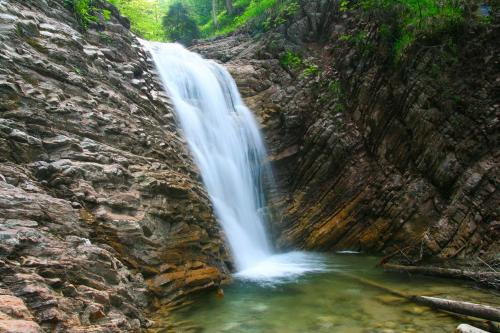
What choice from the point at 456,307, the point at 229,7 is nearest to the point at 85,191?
the point at 456,307

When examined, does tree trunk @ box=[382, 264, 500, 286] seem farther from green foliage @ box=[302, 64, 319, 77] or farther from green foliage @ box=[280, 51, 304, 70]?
green foliage @ box=[280, 51, 304, 70]

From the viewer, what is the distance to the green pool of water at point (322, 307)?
5707 mm

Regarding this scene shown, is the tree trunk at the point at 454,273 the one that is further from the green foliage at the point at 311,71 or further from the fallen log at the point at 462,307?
the green foliage at the point at 311,71

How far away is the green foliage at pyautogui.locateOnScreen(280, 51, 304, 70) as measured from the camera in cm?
1497

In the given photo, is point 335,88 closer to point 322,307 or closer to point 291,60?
point 291,60

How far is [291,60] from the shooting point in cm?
1516

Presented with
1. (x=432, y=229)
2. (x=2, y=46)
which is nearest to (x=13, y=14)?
(x=2, y=46)


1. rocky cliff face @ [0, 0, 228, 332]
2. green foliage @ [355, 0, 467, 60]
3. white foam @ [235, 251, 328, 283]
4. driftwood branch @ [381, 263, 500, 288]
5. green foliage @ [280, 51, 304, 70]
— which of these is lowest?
driftwood branch @ [381, 263, 500, 288]

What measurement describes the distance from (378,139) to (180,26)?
17.1 m

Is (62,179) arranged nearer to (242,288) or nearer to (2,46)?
(2,46)

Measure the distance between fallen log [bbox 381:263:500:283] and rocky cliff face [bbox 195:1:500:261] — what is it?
96 centimetres

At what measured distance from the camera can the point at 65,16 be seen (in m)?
10.0

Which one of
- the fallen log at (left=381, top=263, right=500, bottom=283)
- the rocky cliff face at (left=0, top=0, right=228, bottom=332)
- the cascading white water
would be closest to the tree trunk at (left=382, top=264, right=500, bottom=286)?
the fallen log at (left=381, top=263, right=500, bottom=283)

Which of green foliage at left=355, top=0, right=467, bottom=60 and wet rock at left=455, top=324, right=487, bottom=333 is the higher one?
green foliage at left=355, top=0, right=467, bottom=60
